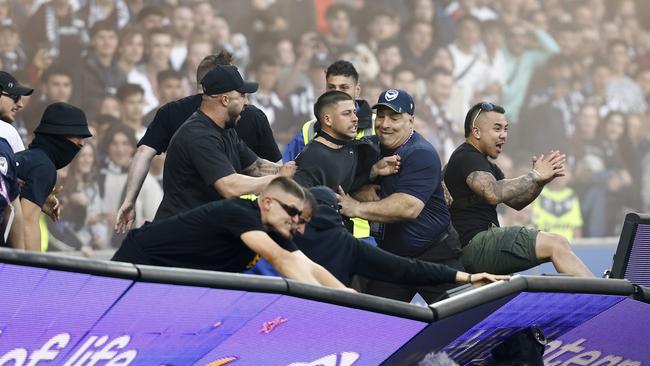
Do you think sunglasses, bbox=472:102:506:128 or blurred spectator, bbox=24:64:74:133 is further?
blurred spectator, bbox=24:64:74:133

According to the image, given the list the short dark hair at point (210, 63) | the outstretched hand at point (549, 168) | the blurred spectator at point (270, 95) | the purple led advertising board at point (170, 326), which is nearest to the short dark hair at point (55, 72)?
the blurred spectator at point (270, 95)

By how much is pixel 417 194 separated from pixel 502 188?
1.94ft

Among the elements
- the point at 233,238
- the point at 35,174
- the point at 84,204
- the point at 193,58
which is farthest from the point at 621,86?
the point at 233,238

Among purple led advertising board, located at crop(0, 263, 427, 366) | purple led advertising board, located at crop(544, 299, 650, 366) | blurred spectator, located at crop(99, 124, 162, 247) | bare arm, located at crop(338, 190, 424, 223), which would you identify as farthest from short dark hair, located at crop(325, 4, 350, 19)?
purple led advertising board, located at crop(0, 263, 427, 366)

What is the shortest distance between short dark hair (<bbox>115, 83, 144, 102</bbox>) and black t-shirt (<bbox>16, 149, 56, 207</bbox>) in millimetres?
6338

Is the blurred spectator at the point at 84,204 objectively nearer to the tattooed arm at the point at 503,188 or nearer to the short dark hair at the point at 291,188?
the tattooed arm at the point at 503,188

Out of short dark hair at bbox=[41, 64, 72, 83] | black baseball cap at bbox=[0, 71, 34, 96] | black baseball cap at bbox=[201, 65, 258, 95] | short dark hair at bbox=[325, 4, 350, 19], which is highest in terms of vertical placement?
short dark hair at bbox=[325, 4, 350, 19]

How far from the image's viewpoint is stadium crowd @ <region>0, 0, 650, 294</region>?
43.7 feet

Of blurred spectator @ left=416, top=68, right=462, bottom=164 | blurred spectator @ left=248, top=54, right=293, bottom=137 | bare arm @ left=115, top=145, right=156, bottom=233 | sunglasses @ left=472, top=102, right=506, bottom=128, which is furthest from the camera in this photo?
blurred spectator @ left=416, top=68, right=462, bottom=164

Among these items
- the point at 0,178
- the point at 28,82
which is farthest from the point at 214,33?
the point at 0,178

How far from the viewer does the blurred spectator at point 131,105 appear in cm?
1359

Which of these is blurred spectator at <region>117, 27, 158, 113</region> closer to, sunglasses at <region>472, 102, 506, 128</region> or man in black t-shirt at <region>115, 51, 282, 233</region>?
man in black t-shirt at <region>115, 51, 282, 233</region>

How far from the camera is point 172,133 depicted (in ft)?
28.0

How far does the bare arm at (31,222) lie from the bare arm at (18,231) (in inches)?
5.0
